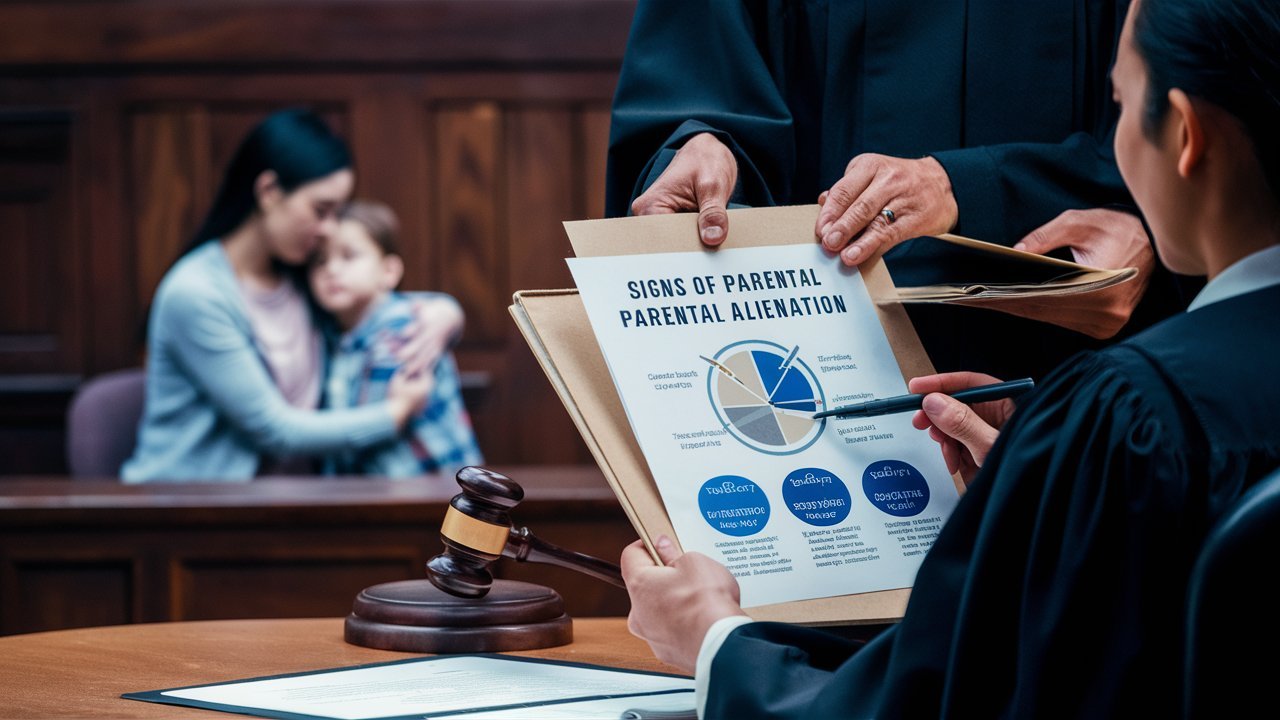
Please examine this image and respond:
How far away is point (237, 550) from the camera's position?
2.36m

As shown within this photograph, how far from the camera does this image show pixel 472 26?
429cm

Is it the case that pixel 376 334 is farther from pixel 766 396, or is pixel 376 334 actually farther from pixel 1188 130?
pixel 1188 130

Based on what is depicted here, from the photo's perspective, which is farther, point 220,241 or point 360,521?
point 220,241

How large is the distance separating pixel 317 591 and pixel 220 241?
5.43 ft

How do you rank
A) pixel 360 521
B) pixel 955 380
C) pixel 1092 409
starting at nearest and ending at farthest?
pixel 1092 409
pixel 955 380
pixel 360 521

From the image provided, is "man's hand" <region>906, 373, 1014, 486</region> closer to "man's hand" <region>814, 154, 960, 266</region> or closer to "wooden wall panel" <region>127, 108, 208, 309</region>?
"man's hand" <region>814, 154, 960, 266</region>

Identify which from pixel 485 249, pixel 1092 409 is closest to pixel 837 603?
pixel 1092 409

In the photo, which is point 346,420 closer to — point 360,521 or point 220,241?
point 220,241

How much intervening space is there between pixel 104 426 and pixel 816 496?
113 inches

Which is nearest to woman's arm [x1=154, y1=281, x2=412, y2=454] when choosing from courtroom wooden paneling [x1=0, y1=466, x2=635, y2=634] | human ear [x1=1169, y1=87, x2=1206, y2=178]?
courtroom wooden paneling [x1=0, y1=466, x2=635, y2=634]

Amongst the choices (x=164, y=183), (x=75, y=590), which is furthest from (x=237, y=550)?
(x=164, y=183)

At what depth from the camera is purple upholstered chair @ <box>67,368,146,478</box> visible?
3.35 m

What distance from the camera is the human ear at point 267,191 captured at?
12.1 feet

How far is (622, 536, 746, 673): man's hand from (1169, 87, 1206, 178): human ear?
37 cm
